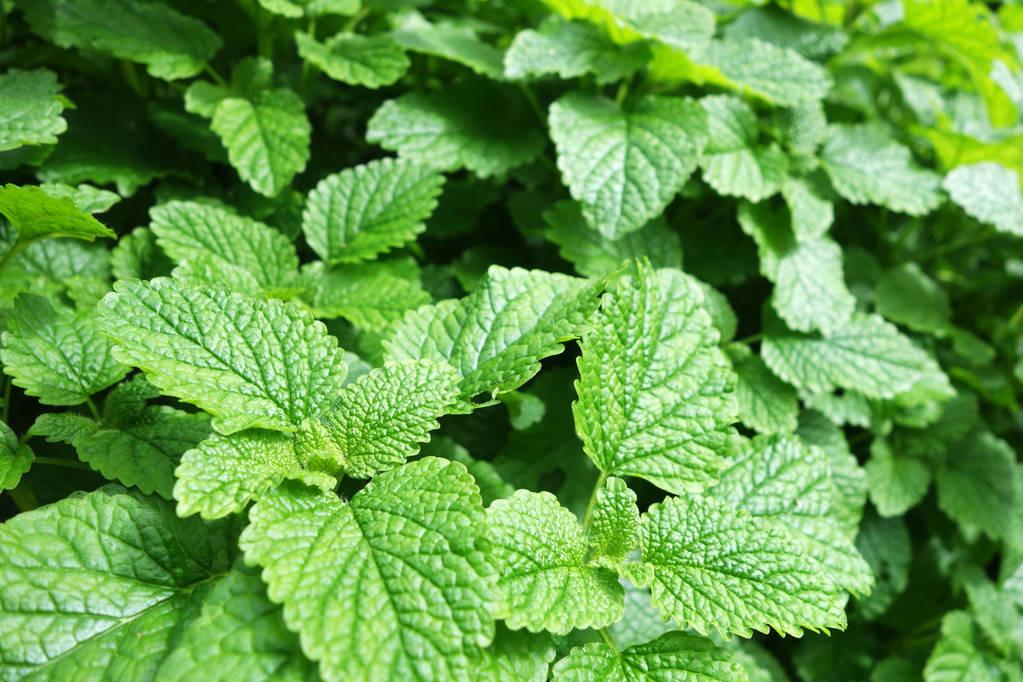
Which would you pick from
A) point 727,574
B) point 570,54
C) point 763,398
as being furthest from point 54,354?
point 763,398

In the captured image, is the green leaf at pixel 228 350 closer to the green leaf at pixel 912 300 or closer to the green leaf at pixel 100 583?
the green leaf at pixel 100 583

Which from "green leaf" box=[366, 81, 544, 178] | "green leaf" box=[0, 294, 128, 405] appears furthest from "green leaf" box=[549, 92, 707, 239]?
"green leaf" box=[0, 294, 128, 405]

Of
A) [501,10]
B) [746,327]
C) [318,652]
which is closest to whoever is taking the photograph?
[318,652]

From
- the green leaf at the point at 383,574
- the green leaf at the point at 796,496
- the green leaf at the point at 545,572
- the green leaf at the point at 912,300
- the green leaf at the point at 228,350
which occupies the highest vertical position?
the green leaf at the point at 228,350

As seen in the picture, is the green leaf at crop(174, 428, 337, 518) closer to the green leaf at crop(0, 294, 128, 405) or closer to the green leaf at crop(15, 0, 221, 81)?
the green leaf at crop(0, 294, 128, 405)

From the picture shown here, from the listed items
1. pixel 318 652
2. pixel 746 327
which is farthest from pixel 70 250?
pixel 746 327

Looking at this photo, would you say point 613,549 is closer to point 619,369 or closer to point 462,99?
point 619,369

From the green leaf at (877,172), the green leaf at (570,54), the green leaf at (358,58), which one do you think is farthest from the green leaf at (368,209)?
the green leaf at (877,172)
